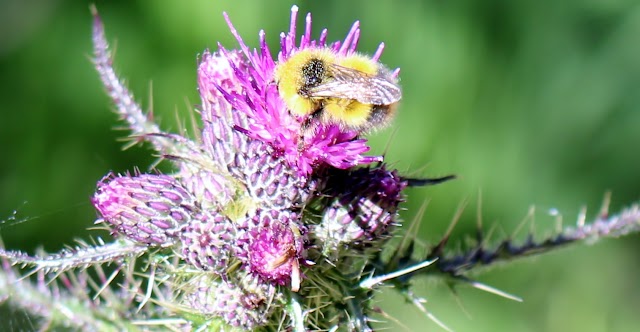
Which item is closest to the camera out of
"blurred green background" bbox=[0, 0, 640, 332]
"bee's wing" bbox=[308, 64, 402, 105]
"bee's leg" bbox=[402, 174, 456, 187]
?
"bee's wing" bbox=[308, 64, 402, 105]

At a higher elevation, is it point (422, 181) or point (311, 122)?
point (311, 122)

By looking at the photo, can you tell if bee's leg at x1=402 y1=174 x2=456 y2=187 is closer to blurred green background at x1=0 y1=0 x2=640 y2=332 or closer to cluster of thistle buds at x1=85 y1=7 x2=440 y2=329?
cluster of thistle buds at x1=85 y1=7 x2=440 y2=329

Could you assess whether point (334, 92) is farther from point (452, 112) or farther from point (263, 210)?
point (452, 112)

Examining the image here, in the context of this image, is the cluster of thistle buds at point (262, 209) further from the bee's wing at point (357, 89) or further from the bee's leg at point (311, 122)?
the bee's wing at point (357, 89)

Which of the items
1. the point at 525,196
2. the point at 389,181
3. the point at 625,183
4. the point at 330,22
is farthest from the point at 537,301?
the point at 389,181

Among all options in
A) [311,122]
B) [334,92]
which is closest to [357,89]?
[334,92]

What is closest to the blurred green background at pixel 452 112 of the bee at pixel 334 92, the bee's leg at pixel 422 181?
the bee's leg at pixel 422 181

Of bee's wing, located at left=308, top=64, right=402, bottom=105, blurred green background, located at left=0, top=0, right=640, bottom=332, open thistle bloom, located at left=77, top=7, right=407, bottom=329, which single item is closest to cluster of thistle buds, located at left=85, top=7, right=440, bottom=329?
open thistle bloom, located at left=77, top=7, right=407, bottom=329
